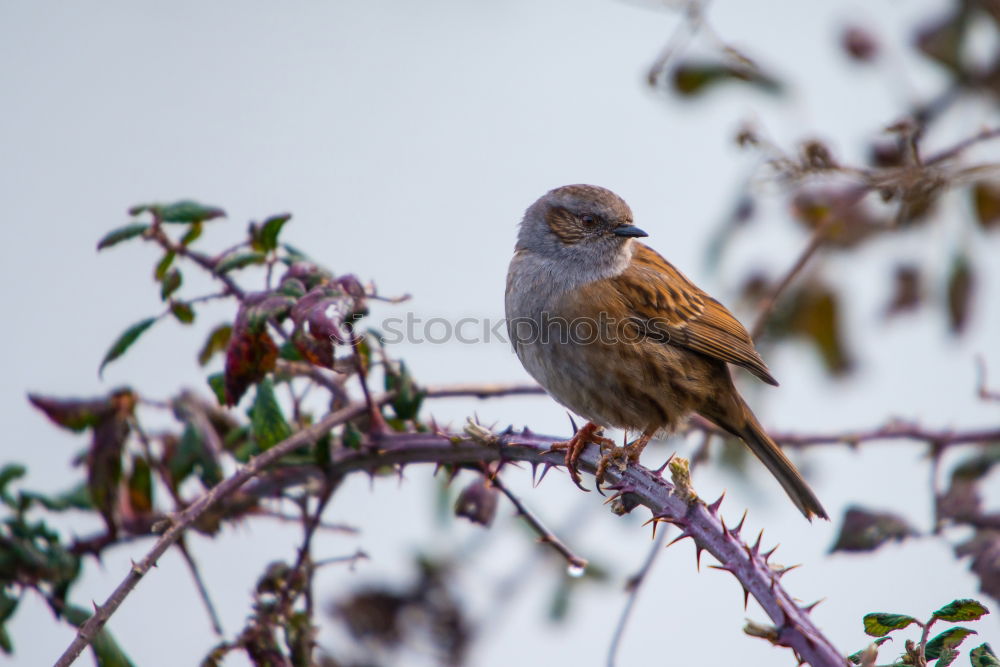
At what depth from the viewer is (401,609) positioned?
4500 millimetres

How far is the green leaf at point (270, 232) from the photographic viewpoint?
365cm

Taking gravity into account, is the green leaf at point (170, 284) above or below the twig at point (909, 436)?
above

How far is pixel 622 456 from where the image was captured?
12.6 ft

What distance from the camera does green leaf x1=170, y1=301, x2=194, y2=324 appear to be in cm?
378

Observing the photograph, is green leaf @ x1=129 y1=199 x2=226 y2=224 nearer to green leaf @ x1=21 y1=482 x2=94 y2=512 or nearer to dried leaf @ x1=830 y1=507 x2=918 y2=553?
green leaf @ x1=21 y1=482 x2=94 y2=512

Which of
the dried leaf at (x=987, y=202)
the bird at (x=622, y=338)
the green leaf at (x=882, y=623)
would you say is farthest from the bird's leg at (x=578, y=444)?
the dried leaf at (x=987, y=202)

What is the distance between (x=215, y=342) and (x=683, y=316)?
2.43 meters

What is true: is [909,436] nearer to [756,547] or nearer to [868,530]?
[868,530]

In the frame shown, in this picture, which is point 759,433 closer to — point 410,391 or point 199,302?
point 410,391

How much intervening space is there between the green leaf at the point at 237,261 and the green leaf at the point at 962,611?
2.39 m

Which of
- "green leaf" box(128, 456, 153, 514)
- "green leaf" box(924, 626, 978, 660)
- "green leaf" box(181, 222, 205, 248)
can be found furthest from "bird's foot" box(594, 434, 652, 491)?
"green leaf" box(128, 456, 153, 514)

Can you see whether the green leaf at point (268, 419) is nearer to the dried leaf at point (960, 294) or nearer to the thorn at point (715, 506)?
the thorn at point (715, 506)

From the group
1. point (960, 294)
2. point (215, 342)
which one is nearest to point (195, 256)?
point (215, 342)

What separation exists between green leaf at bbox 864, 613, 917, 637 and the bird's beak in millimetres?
3530
